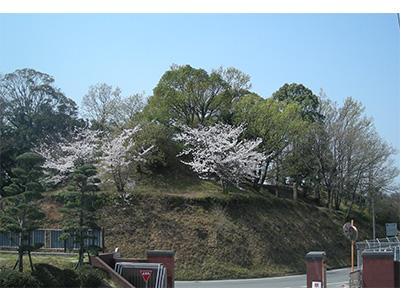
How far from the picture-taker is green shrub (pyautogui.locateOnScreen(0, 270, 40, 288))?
1243cm

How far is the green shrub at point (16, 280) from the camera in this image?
1243cm

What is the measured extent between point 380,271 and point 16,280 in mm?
7987

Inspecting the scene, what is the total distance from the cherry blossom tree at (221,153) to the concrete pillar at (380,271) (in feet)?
46.7

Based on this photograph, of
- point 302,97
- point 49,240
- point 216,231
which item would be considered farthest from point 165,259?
point 302,97

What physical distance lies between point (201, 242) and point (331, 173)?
36.1 ft

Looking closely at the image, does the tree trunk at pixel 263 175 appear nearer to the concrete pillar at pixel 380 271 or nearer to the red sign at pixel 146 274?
the red sign at pixel 146 274

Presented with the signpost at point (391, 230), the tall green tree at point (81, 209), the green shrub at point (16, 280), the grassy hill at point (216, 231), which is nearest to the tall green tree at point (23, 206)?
the green shrub at point (16, 280)

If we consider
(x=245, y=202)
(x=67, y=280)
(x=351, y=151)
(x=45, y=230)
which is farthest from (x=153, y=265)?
(x=351, y=151)

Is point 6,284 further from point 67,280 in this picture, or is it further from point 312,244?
point 312,244

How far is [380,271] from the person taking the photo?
12.9m

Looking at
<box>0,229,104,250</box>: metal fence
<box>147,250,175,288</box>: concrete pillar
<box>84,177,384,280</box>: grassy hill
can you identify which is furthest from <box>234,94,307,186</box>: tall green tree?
<box>147,250,175,288</box>: concrete pillar

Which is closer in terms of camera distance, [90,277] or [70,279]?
[70,279]

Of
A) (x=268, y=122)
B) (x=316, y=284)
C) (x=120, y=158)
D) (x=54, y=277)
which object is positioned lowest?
(x=316, y=284)

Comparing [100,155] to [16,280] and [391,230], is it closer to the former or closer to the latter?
[16,280]
